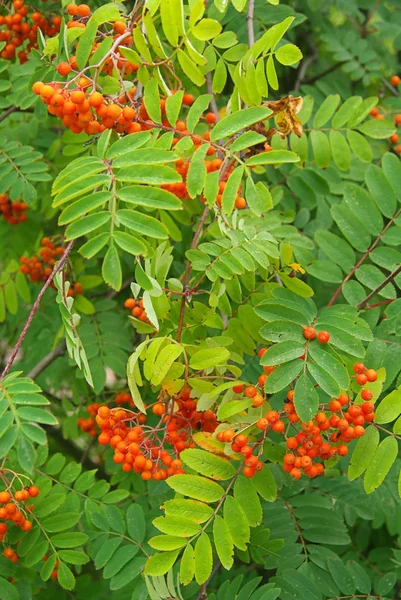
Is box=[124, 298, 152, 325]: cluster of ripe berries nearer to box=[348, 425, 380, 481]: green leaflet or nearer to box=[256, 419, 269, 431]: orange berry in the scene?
box=[256, 419, 269, 431]: orange berry

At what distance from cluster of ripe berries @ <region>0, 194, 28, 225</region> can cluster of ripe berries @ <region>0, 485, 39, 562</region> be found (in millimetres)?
1296

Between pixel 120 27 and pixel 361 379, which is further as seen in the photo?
pixel 120 27

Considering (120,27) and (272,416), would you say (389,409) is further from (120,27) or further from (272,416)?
(120,27)

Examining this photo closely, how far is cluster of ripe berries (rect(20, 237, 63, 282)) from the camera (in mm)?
2893

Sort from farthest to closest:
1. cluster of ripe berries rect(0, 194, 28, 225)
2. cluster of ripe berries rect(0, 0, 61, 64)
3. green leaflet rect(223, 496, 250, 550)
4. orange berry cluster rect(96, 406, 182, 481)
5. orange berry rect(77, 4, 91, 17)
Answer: cluster of ripe berries rect(0, 194, 28, 225)
cluster of ripe berries rect(0, 0, 61, 64)
orange berry rect(77, 4, 91, 17)
orange berry cluster rect(96, 406, 182, 481)
green leaflet rect(223, 496, 250, 550)

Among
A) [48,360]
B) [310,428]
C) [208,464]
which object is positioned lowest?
[48,360]

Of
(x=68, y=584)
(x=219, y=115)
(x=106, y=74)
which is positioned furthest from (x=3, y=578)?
(x=219, y=115)

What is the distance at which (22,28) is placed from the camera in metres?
2.62

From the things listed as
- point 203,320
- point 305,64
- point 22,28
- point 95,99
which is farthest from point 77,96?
point 305,64

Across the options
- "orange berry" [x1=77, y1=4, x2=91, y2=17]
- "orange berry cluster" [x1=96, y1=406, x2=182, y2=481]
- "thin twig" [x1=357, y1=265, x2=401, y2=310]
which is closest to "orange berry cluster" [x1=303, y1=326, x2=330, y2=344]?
"thin twig" [x1=357, y1=265, x2=401, y2=310]

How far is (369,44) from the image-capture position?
3500mm

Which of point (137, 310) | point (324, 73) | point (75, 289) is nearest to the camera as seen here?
point (137, 310)

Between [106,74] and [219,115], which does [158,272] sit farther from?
[219,115]

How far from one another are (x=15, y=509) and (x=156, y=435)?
18.2 inches
